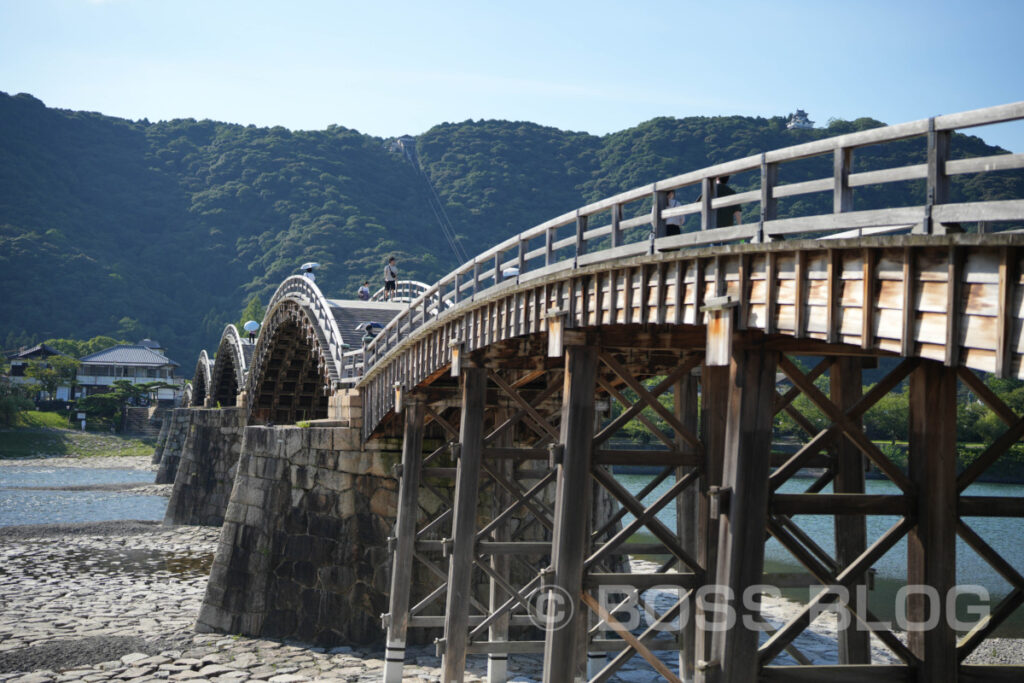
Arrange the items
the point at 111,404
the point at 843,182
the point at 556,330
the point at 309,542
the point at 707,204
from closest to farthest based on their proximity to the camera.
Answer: the point at 843,182
the point at 707,204
the point at 556,330
the point at 309,542
the point at 111,404

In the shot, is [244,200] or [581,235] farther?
[244,200]

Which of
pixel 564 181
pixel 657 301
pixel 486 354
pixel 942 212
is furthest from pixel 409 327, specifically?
pixel 564 181

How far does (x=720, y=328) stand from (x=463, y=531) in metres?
6.52

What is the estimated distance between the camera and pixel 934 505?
5.92 m

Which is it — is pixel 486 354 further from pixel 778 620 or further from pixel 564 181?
pixel 564 181

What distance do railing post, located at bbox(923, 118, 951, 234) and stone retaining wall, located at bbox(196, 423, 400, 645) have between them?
13185mm

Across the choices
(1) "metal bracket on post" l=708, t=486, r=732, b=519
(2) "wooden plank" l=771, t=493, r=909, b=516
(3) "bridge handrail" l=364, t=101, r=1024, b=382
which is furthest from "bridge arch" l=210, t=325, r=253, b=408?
(2) "wooden plank" l=771, t=493, r=909, b=516

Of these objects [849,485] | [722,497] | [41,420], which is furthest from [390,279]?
[41,420]

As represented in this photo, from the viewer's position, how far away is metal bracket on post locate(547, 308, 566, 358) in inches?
371

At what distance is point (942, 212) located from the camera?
5141 millimetres

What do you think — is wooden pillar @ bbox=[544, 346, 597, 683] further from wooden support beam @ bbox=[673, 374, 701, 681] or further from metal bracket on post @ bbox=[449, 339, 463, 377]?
metal bracket on post @ bbox=[449, 339, 463, 377]

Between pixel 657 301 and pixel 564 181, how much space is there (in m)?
121

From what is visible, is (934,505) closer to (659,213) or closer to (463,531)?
(659,213)

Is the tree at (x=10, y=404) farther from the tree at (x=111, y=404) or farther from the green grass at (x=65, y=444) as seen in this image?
the tree at (x=111, y=404)
